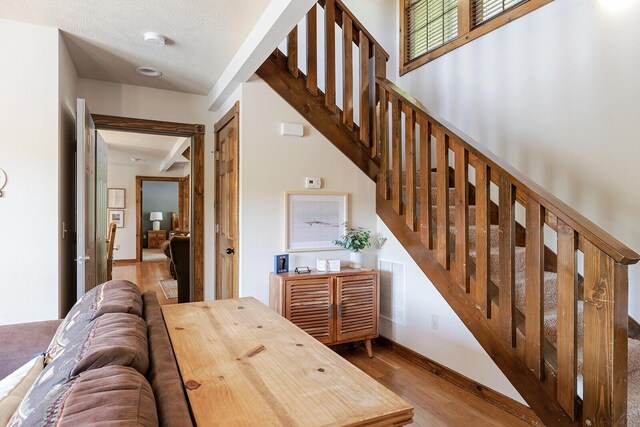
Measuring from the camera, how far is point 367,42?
336 cm

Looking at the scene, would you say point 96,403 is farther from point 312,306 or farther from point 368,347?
point 368,347

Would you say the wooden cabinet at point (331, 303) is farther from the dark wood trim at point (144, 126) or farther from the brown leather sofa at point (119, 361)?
the dark wood trim at point (144, 126)

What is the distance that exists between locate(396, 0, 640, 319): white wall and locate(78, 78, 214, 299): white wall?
8.84 ft

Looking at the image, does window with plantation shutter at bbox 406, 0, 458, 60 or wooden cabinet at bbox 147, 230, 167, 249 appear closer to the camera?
window with plantation shutter at bbox 406, 0, 458, 60

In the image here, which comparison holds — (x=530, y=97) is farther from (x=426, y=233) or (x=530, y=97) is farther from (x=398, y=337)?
(x=398, y=337)

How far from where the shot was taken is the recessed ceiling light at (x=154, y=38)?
2.56 meters

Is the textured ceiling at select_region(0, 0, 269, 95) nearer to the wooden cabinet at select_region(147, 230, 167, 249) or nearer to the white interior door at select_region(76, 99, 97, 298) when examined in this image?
the white interior door at select_region(76, 99, 97, 298)

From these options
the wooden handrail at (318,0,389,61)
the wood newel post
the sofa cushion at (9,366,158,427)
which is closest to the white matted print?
the wooden handrail at (318,0,389,61)

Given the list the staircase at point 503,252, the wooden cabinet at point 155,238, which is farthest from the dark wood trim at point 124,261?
the staircase at point 503,252

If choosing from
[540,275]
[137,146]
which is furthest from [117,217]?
[540,275]

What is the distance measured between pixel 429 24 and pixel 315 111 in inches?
77.3

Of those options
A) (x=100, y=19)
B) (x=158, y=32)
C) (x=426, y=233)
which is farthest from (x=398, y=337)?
(x=100, y=19)

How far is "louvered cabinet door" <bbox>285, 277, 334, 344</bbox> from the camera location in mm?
2904

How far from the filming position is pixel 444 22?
13.0 ft
